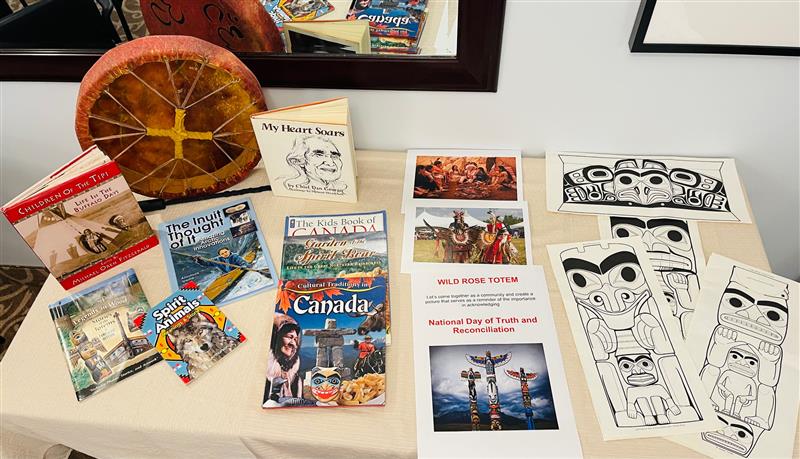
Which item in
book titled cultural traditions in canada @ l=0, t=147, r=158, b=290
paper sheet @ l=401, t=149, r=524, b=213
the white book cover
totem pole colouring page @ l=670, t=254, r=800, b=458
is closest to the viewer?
totem pole colouring page @ l=670, t=254, r=800, b=458

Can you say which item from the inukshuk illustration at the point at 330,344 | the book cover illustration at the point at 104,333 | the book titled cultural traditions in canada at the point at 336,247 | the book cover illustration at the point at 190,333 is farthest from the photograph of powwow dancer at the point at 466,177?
the book cover illustration at the point at 104,333

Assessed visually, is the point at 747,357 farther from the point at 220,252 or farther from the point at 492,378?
the point at 220,252

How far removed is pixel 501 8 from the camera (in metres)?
0.91

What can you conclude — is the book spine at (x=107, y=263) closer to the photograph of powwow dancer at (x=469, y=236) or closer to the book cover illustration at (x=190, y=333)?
the book cover illustration at (x=190, y=333)

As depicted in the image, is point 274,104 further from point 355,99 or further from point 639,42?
point 639,42

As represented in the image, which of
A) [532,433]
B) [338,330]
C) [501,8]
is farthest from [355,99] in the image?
[532,433]

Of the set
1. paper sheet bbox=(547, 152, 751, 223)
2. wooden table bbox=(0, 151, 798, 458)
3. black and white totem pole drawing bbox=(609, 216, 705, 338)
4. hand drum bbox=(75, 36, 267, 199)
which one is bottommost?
wooden table bbox=(0, 151, 798, 458)

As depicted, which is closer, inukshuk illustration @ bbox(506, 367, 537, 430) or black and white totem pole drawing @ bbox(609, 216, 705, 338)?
inukshuk illustration @ bbox(506, 367, 537, 430)

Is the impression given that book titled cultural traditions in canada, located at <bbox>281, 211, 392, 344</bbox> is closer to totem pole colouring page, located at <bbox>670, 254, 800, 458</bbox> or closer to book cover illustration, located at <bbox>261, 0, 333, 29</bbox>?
book cover illustration, located at <bbox>261, 0, 333, 29</bbox>

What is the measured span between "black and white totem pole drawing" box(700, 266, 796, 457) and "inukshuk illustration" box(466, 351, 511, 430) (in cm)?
29

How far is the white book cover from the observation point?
3.18ft

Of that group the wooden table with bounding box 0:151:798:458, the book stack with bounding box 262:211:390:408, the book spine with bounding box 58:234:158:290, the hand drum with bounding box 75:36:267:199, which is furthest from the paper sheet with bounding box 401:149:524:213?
the book spine with bounding box 58:234:158:290

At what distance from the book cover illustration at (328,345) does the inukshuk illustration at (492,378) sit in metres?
0.15

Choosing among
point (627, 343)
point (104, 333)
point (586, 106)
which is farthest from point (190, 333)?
point (586, 106)
